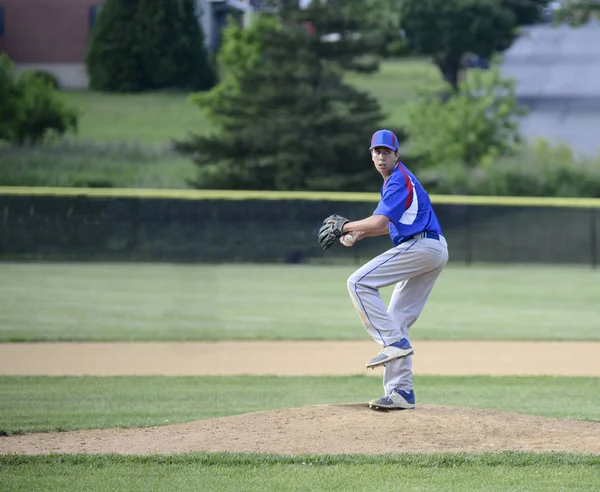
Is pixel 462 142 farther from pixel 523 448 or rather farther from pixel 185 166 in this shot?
pixel 523 448

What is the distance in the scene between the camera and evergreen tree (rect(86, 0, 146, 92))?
40.9m

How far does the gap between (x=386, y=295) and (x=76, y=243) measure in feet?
26.6

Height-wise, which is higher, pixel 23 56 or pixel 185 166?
pixel 23 56

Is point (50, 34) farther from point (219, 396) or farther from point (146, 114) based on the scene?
point (219, 396)

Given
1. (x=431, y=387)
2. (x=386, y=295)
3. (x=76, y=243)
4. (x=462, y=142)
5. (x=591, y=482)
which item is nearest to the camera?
(x=591, y=482)

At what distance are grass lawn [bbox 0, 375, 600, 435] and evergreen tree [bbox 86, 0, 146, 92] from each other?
3351 centimetres

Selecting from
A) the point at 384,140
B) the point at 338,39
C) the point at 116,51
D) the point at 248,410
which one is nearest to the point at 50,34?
the point at 116,51

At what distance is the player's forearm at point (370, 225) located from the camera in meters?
5.74

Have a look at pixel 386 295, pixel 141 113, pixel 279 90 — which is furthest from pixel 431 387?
pixel 141 113

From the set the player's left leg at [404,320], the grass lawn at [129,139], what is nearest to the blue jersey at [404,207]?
the player's left leg at [404,320]

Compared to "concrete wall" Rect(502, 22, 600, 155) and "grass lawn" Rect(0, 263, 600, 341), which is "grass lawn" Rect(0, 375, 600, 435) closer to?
"grass lawn" Rect(0, 263, 600, 341)

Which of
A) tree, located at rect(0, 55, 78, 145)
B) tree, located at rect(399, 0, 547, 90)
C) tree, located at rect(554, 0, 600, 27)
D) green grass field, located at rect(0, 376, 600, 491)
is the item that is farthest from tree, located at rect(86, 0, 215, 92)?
green grass field, located at rect(0, 376, 600, 491)

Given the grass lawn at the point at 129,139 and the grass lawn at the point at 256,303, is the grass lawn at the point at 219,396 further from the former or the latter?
the grass lawn at the point at 129,139

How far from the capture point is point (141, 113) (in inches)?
2125
